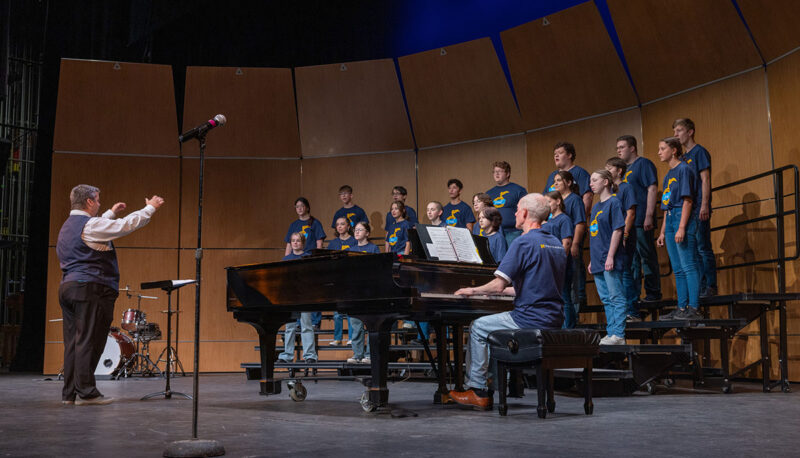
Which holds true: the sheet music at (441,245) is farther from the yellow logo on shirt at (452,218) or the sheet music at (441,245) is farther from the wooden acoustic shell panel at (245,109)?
the wooden acoustic shell panel at (245,109)

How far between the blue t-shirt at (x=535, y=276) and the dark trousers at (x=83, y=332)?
2820 millimetres

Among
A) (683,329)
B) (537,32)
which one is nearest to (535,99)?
(537,32)

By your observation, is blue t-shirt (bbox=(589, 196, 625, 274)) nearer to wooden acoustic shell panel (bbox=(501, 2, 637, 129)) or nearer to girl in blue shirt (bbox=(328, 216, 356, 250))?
wooden acoustic shell panel (bbox=(501, 2, 637, 129))

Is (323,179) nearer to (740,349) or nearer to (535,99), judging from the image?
(535,99)

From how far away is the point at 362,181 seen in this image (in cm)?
988

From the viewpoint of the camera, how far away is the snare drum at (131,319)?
8.46 m

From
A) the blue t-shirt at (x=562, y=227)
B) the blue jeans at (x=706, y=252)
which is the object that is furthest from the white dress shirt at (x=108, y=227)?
the blue jeans at (x=706, y=252)

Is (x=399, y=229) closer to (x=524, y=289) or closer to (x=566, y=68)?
(x=566, y=68)

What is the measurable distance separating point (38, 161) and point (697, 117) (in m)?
8.24

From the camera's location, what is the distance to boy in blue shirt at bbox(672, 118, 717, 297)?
5699 mm

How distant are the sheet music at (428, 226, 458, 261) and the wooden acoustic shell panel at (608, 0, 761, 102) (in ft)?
12.7

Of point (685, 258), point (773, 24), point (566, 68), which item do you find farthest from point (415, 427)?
point (566, 68)

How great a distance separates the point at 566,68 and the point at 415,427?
5.50 meters

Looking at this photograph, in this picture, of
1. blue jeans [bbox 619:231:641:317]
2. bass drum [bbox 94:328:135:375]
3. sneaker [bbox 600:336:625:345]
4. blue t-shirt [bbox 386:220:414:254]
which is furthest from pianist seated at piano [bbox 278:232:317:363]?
blue jeans [bbox 619:231:641:317]
